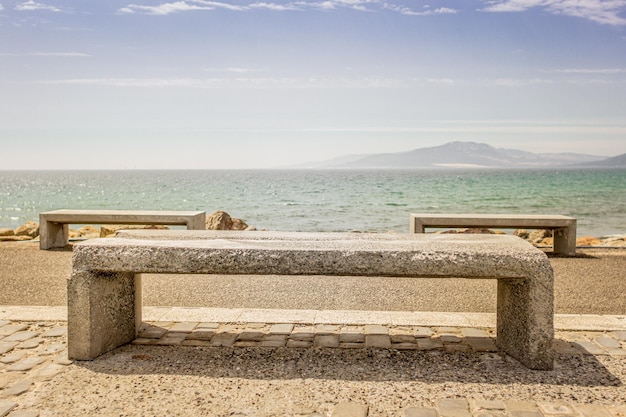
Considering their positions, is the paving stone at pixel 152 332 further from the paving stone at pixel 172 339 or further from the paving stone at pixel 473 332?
the paving stone at pixel 473 332

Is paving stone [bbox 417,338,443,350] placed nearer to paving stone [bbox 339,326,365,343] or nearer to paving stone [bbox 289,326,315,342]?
paving stone [bbox 339,326,365,343]

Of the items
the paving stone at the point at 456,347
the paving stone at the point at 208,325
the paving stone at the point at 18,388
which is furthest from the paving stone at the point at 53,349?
the paving stone at the point at 456,347

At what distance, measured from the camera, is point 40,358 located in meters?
4.02

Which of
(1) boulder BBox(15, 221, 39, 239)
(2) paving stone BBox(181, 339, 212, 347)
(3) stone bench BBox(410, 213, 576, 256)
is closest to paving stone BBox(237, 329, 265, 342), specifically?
(2) paving stone BBox(181, 339, 212, 347)

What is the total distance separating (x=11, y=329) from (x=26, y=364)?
93 centimetres

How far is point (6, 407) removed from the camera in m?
3.20

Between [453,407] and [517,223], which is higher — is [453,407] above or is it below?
below

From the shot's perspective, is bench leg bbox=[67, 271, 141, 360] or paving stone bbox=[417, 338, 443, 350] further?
paving stone bbox=[417, 338, 443, 350]

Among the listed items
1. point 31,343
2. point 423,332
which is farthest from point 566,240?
point 31,343

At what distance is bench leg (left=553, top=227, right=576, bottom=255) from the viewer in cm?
901

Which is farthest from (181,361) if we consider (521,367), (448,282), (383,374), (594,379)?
(448,282)

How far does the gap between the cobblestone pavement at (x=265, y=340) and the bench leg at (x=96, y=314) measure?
0.14 m

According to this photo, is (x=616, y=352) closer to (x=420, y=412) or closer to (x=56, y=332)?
(x=420, y=412)

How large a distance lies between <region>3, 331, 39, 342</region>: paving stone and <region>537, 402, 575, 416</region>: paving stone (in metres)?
3.71
